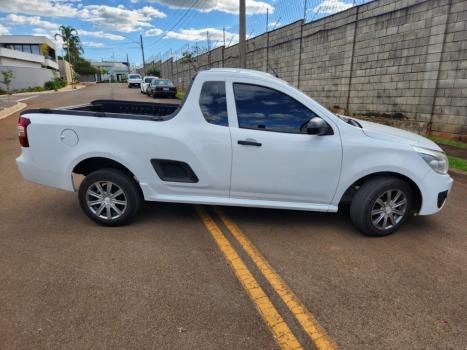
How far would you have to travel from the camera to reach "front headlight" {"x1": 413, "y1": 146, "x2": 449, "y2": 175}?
3931 millimetres

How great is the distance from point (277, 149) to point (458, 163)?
204 inches

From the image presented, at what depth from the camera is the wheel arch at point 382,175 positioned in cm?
398

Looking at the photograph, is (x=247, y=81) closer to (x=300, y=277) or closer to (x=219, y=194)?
(x=219, y=194)

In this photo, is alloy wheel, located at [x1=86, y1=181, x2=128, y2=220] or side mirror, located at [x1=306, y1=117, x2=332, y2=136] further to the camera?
alloy wheel, located at [x1=86, y1=181, x2=128, y2=220]

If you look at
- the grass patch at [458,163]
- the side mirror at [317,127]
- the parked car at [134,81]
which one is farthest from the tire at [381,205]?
the parked car at [134,81]

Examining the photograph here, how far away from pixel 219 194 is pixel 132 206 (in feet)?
3.47

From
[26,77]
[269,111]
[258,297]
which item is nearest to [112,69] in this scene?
[26,77]

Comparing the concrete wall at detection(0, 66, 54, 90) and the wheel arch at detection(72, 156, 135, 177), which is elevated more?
the concrete wall at detection(0, 66, 54, 90)

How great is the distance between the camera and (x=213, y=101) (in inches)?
156

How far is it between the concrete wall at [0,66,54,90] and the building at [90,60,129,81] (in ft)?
232

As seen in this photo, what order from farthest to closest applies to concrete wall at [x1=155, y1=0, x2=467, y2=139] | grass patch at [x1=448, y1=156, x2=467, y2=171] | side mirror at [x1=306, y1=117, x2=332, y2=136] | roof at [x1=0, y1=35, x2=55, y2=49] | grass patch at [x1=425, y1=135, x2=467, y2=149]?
1. roof at [x1=0, y1=35, x2=55, y2=49]
2. concrete wall at [x1=155, y1=0, x2=467, y2=139]
3. grass patch at [x1=425, y1=135, x2=467, y2=149]
4. grass patch at [x1=448, y1=156, x2=467, y2=171]
5. side mirror at [x1=306, y1=117, x2=332, y2=136]

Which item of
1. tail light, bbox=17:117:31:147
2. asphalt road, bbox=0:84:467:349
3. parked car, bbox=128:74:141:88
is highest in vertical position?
parked car, bbox=128:74:141:88

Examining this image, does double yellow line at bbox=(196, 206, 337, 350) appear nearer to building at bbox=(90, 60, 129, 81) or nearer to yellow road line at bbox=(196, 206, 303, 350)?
yellow road line at bbox=(196, 206, 303, 350)

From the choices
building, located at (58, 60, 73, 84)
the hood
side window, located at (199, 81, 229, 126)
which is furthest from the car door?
building, located at (58, 60, 73, 84)
